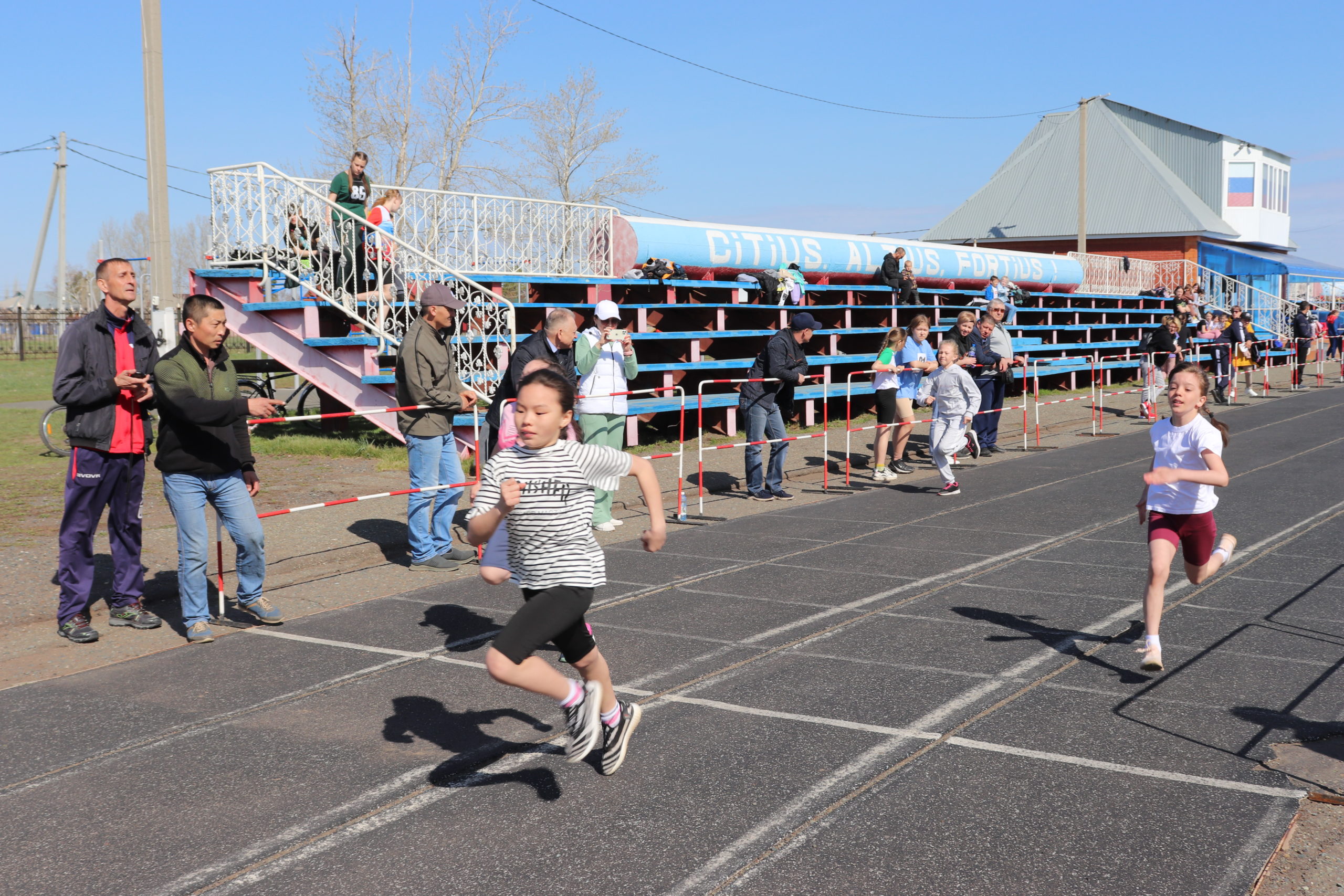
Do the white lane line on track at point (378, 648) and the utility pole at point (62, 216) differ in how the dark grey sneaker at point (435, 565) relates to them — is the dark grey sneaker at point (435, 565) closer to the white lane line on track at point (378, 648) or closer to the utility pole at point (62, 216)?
the white lane line on track at point (378, 648)

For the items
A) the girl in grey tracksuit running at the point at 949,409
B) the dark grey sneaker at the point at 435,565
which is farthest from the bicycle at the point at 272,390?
the girl in grey tracksuit running at the point at 949,409

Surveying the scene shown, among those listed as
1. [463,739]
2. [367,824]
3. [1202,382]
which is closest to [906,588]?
[1202,382]

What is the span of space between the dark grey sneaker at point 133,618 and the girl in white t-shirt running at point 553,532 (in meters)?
3.87

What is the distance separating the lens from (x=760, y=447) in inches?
511

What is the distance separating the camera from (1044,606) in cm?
771

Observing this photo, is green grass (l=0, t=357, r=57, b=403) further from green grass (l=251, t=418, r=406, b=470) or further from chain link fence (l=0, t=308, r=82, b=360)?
green grass (l=251, t=418, r=406, b=470)

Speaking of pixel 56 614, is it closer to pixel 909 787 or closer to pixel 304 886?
pixel 304 886

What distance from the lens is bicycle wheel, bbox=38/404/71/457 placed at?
1492 cm

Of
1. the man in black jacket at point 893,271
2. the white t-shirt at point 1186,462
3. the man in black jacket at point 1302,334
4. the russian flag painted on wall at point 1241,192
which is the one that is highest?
the russian flag painted on wall at point 1241,192

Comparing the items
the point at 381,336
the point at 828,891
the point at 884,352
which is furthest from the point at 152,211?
the point at 828,891

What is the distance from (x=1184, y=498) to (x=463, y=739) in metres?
4.05

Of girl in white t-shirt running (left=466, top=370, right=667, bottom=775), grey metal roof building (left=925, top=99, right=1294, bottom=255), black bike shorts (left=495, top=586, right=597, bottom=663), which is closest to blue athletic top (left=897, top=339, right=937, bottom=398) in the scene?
girl in white t-shirt running (left=466, top=370, right=667, bottom=775)

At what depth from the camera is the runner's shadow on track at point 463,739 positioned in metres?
4.79

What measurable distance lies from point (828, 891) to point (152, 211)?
40.3 feet
